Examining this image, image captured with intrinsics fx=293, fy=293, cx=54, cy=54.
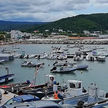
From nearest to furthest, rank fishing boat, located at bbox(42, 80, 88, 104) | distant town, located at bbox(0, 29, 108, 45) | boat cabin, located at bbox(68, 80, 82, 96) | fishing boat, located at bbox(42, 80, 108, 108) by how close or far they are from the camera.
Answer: fishing boat, located at bbox(42, 80, 108, 108) < fishing boat, located at bbox(42, 80, 88, 104) < boat cabin, located at bbox(68, 80, 82, 96) < distant town, located at bbox(0, 29, 108, 45)

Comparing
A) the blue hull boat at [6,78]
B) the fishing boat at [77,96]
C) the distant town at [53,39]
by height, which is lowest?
the distant town at [53,39]

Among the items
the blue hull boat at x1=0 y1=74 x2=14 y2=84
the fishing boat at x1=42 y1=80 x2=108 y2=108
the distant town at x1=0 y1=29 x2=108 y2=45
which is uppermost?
the fishing boat at x1=42 y1=80 x2=108 y2=108

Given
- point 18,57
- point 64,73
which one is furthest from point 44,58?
point 64,73

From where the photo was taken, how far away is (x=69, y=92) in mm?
18219

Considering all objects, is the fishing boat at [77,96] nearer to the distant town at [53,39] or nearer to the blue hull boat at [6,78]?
the blue hull boat at [6,78]

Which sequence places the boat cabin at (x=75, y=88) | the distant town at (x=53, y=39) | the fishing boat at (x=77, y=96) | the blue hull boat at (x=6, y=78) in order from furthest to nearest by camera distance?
the distant town at (x=53, y=39) → the blue hull boat at (x=6, y=78) → the boat cabin at (x=75, y=88) → the fishing boat at (x=77, y=96)

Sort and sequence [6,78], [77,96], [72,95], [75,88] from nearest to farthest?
1. [77,96]
2. [72,95]
3. [75,88]
4. [6,78]

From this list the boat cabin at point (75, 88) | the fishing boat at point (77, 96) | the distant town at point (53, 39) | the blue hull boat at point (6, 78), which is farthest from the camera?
the distant town at point (53, 39)

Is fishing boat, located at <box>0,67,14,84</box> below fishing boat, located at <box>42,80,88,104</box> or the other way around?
below

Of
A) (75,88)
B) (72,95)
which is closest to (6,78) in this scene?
(75,88)

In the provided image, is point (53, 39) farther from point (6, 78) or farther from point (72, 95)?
point (72, 95)

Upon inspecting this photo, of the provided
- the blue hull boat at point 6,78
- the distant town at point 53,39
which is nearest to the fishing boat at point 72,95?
the blue hull boat at point 6,78

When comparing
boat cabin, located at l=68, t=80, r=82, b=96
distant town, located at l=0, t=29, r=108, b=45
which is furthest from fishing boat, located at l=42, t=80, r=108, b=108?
distant town, located at l=0, t=29, r=108, b=45

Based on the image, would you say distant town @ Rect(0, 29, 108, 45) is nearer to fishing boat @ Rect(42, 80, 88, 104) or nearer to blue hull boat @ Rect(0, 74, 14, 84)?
blue hull boat @ Rect(0, 74, 14, 84)
